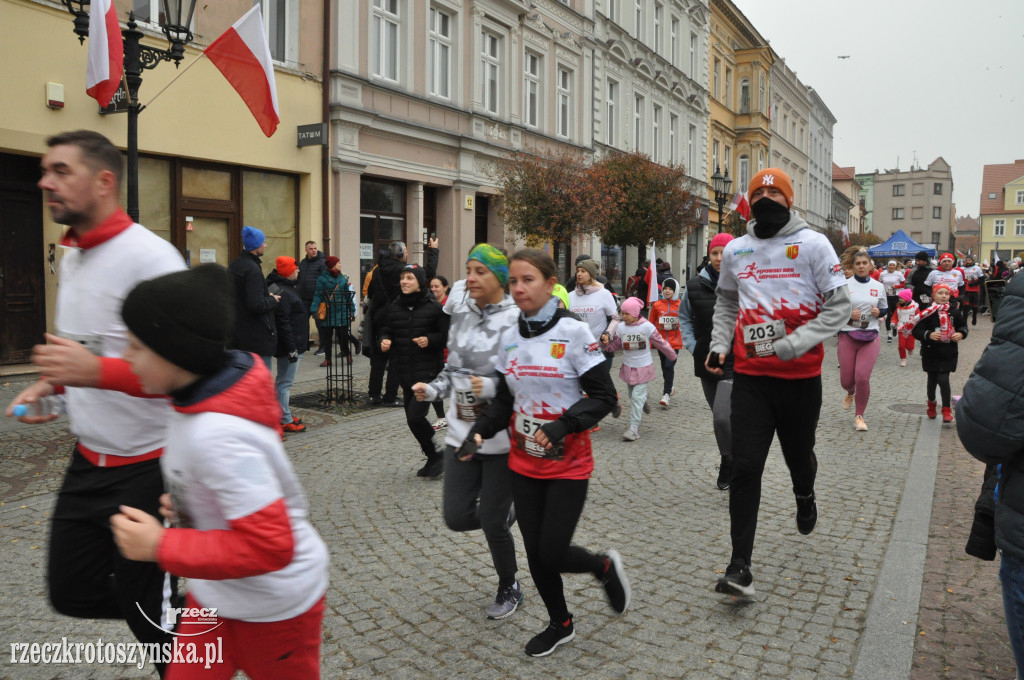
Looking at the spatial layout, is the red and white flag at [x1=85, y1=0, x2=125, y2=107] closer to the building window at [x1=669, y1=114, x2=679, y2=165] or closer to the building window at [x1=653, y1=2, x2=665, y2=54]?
→ the building window at [x1=653, y1=2, x2=665, y2=54]

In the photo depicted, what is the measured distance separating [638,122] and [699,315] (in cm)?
2714

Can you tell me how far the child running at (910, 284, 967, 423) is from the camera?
877cm

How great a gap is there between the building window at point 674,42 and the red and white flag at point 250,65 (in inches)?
1174

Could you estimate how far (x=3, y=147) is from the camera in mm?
10648

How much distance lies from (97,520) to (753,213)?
3379mm

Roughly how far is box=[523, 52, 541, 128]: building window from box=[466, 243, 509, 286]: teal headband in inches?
792

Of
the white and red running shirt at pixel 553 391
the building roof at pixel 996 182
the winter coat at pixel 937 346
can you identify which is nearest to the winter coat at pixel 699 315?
the white and red running shirt at pixel 553 391

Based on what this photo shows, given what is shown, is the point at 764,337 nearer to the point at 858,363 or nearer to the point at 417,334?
the point at 417,334

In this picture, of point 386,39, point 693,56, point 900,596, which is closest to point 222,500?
point 900,596

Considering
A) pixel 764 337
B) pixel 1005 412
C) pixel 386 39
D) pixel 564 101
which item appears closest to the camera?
pixel 1005 412

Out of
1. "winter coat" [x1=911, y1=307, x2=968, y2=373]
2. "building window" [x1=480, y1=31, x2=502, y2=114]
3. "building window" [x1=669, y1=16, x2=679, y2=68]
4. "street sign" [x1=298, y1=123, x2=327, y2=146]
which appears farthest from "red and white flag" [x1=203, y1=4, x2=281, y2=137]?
"building window" [x1=669, y1=16, x2=679, y2=68]

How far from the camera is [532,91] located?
23844mm

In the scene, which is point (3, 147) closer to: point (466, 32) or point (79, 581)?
point (79, 581)

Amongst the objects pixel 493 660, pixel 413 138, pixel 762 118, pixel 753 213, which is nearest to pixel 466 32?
pixel 413 138
